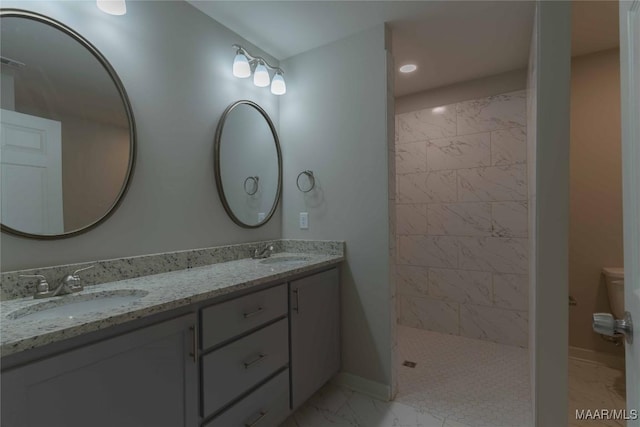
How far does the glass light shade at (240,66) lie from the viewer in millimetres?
1944

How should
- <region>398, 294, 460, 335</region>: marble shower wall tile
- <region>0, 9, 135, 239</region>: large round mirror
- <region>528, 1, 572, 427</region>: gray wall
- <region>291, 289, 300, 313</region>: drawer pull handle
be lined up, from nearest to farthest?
1. <region>0, 9, 135, 239</region>: large round mirror
2. <region>528, 1, 572, 427</region>: gray wall
3. <region>291, 289, 300, 313</region>: drawer pull handle
4. <region>398, 294, 460, 335</region>: marble shower wall tile

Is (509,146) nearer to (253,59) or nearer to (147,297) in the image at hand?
(253,59)

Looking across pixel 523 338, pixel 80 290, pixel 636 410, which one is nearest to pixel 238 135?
pixel 80 290

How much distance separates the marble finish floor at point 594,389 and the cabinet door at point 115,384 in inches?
84.0

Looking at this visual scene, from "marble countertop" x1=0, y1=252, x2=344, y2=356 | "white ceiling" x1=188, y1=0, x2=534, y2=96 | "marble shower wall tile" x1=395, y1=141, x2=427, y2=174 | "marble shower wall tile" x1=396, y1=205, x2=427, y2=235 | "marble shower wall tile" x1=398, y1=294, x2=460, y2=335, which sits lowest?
"marble shower wall tile" x1=398, y1=294, x2=460, y2=335

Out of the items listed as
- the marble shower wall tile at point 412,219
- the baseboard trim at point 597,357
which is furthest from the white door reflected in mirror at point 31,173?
the baseboard trim at point 597,357

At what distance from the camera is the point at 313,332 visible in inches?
71.5

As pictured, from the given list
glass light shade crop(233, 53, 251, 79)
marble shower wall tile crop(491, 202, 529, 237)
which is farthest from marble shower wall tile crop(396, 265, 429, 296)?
glass light shade crop(233, 53, 251, 79)

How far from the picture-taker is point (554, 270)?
1481 mm

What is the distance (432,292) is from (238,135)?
2.36 metres

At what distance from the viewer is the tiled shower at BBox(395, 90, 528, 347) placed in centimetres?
264

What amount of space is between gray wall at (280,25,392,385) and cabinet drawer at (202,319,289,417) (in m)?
0.67

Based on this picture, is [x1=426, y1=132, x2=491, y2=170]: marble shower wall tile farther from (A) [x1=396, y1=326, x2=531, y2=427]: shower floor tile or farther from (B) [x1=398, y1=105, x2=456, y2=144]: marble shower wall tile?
(A) [x1=396, y1=326, x2=531, y2=427]: shower floor tile

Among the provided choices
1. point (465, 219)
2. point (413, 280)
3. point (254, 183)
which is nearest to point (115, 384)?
point (254, 183)
